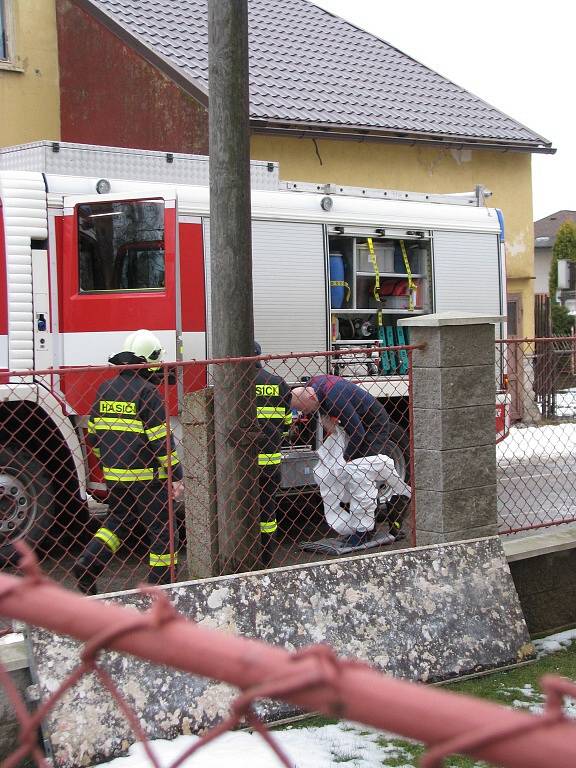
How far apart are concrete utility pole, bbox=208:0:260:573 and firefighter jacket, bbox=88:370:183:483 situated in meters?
0.95

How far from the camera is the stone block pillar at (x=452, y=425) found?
218 inches

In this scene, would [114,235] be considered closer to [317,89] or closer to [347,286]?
[347,286]

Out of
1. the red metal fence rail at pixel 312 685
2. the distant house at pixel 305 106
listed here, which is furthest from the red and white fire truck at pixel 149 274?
the distant house at pixel 305 106

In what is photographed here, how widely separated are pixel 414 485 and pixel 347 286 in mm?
4536

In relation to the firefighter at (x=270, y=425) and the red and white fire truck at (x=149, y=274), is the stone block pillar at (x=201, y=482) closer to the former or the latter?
the red and white fire truck at (x=149, y=274)

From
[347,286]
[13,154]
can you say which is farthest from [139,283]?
[347,286]

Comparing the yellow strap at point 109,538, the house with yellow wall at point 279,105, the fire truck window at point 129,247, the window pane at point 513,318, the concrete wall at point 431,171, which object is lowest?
Result: the yellow strap at point 109,538

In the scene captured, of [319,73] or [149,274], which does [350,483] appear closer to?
[149,274]

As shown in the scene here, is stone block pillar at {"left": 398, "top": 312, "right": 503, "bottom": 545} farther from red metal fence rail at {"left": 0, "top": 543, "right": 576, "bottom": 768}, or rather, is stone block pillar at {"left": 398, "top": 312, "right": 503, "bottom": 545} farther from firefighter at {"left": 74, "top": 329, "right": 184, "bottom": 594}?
red metal fence rail at {"left": 0, "top": 543, "right": 576, "bottom": 768}

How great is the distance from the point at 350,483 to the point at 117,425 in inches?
84.7

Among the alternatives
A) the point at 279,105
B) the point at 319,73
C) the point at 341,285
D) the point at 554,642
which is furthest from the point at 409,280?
the point at 319,73

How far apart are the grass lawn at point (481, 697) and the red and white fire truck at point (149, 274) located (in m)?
2.96

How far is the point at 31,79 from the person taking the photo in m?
16.7

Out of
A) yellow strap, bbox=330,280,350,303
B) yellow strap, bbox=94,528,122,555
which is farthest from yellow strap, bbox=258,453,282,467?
yellow strap, bbox=330,280,350,303
